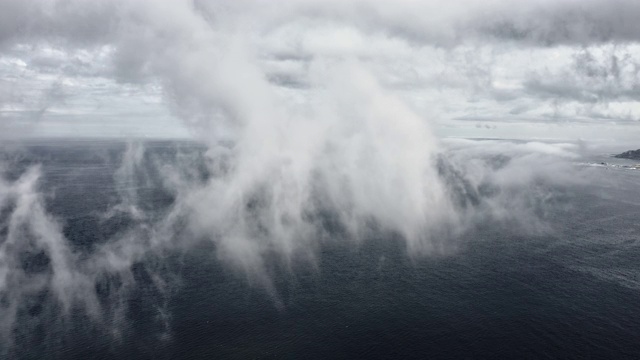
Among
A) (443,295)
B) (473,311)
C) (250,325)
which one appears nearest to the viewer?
(250,325)

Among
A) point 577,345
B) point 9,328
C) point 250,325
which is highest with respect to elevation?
point 9,328

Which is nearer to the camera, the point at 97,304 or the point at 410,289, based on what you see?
the point at 97,304

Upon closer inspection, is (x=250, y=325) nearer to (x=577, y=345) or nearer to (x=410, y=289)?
(x=410, y=289)

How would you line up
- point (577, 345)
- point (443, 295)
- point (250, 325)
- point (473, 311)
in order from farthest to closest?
A: point (443, 295) < point (473, 311) < point (250, 325) < point (577, 345)

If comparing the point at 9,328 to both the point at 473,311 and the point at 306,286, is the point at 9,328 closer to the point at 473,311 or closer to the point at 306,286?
the point at 306,286

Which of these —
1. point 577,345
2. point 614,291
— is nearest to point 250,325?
point 577,345

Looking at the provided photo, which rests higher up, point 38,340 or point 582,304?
point 38,340

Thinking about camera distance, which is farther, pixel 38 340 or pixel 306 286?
pixel 306 286

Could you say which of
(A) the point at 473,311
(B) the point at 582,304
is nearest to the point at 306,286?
(A) the point at 473,311

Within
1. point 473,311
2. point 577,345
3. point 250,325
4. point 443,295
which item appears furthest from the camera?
point 443,295
